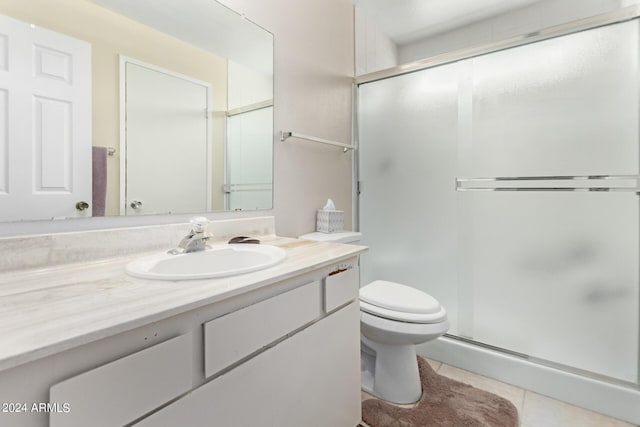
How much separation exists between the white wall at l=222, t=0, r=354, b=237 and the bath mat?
0.96 metres

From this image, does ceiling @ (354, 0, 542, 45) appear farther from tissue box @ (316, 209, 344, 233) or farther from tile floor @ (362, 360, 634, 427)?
tile floor @ (362, 360, 634, 427)

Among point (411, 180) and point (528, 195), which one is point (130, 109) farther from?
point (528, 195)

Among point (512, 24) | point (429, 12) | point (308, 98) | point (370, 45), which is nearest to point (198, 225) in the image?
point (308, 98)

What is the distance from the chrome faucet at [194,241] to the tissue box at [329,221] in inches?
33.8

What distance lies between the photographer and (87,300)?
0.59 metres

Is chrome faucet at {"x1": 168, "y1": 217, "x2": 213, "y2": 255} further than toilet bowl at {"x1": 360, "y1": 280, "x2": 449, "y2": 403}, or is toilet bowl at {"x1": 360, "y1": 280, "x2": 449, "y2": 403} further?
toilet bowl at {"x1": 360, "y1": 280, "x2": 449, "y2": 403}

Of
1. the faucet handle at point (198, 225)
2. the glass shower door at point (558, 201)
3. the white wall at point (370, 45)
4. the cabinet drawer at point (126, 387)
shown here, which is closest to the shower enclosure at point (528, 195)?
the glass shower door at point (558, 201)

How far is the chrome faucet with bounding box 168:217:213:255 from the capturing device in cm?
103

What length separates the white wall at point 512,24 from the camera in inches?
78.7

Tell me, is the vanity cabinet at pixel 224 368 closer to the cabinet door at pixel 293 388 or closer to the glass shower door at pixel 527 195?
the cabinet door at pixel 293 388

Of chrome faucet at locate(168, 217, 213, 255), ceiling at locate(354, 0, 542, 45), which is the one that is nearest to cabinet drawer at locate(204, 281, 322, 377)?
chrome faucet at locate(168, 217, 213, 255)

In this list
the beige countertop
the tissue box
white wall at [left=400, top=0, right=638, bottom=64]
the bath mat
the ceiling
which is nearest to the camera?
the beige countertop

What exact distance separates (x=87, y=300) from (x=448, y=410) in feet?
5.07

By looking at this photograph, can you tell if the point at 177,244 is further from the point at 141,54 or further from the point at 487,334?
the point at 487,334
